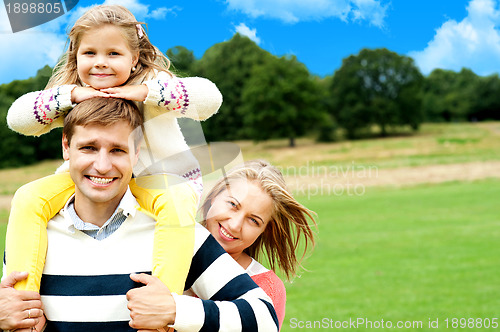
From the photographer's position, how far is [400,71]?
4488 cm

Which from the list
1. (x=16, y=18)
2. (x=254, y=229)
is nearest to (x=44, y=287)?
(x=254, y=229)

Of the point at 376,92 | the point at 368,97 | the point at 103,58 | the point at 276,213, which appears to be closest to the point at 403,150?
the point at 368,97

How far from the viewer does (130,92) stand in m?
1.93

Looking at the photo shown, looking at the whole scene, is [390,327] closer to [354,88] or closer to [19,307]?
[19,307]

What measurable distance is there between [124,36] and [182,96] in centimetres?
29

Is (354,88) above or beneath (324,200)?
above

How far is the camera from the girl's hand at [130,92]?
1902 millimetres

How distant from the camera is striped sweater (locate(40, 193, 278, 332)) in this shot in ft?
5.79

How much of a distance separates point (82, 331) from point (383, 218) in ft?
48.8

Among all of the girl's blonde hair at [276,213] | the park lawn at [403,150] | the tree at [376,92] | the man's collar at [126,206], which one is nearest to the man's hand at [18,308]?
the man's collar at [126,206]

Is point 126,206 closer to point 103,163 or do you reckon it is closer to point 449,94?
point 103,163

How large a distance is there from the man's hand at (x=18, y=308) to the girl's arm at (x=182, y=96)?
676 mm

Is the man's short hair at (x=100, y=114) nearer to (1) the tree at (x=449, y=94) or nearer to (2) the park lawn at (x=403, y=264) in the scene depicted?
(2) the park lawn at (x=403, y=264)

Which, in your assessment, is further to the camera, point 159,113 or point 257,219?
point 257,219
